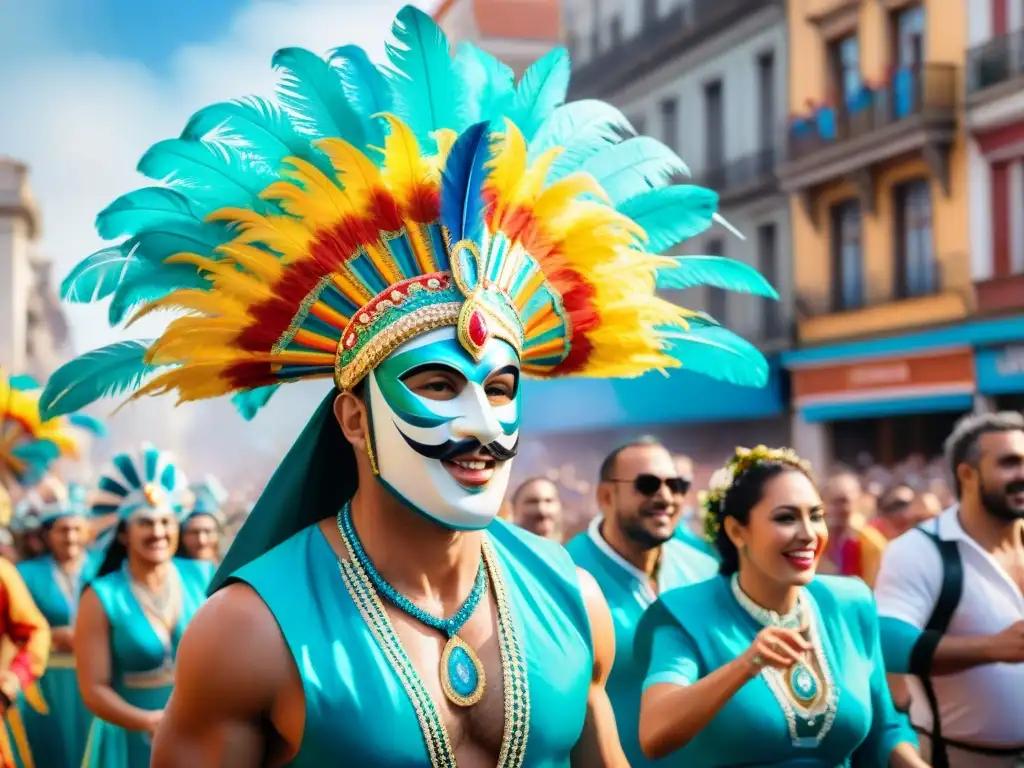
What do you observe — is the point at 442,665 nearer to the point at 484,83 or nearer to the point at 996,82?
the point at 484,83

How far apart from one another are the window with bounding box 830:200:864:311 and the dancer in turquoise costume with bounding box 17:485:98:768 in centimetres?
1400

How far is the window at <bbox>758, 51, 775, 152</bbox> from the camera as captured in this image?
23000 mm

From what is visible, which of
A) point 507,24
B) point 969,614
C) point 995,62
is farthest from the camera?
point 507,24

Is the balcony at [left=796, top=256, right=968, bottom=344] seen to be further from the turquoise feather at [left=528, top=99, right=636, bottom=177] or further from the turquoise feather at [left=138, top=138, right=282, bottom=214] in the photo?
the turquoise feather at [left=138, top=138, right=282, bottom=214]

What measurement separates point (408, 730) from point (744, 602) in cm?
176

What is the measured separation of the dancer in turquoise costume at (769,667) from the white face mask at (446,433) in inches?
45.5

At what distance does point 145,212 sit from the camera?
10.2 feet

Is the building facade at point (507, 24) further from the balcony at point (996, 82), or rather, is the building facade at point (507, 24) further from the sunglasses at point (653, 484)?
the sunglasses at point (653, 484)

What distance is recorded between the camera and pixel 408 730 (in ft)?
9.04

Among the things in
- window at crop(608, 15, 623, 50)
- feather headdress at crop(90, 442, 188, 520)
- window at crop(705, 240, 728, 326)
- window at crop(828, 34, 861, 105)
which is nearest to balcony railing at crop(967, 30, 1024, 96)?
window at crop(828, 34, 861, 105)

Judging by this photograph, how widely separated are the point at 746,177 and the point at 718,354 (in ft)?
66.9

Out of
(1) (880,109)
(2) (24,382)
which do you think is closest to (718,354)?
(2) (24,382)

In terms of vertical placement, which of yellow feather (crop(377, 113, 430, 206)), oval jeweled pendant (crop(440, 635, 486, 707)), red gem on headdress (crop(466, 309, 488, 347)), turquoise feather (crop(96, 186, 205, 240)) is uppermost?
yellow feather (crop(377, 113, 430, 206))

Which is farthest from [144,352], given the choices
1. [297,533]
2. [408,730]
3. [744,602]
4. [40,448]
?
[40,448]
